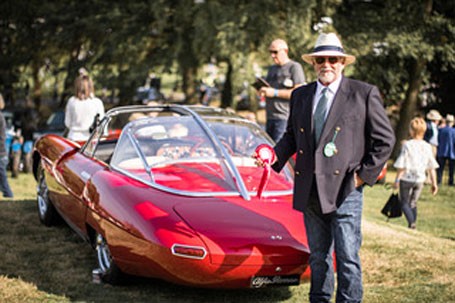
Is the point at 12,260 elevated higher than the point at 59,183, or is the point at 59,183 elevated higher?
the point at 59,183

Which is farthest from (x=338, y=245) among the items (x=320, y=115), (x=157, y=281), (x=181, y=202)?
(x=157, y=281)

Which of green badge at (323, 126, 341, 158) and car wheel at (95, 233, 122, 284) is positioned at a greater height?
green badge at (323, 126, 341, 158)

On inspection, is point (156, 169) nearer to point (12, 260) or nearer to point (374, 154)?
point (12, 260)

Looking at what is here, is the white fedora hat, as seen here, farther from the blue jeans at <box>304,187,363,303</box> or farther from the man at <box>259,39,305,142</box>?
the man at <box>259,39,305,142</box>

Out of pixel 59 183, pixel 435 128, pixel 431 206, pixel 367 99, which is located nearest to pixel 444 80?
pixel 435 128

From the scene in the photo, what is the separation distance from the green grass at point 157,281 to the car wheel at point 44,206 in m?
0.11

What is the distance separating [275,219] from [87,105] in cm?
502

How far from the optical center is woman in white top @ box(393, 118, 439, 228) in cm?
923

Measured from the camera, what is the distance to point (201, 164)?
20.4 feet

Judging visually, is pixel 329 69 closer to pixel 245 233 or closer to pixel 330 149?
pixel 330 149

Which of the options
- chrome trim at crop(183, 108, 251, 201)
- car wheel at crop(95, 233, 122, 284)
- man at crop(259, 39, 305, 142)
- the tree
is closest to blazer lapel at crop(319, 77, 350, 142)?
chrome trim at crop(183, 108, 251, 201)

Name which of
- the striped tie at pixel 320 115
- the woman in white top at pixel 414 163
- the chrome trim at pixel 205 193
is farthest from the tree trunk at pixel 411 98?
the striped tie at pixel 320 115

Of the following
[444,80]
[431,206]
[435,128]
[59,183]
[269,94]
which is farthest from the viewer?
[444,80]

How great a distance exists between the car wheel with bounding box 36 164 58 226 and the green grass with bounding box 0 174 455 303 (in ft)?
0.35
